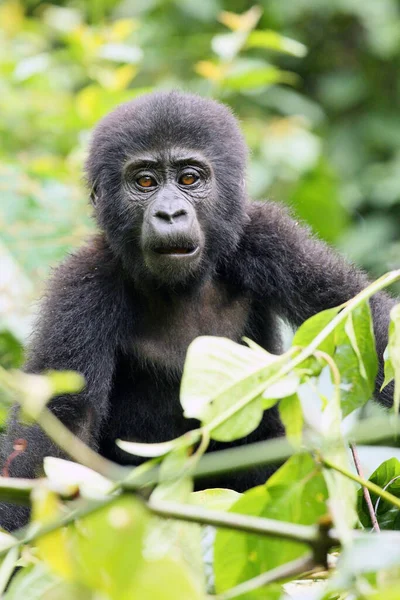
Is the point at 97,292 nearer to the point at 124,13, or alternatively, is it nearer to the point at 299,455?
the point at 299,455

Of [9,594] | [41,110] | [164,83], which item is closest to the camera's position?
[9,594]

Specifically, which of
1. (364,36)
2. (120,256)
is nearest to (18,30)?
(364,36)

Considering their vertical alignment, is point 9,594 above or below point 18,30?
below

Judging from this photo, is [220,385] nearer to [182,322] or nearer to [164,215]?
[164,215]

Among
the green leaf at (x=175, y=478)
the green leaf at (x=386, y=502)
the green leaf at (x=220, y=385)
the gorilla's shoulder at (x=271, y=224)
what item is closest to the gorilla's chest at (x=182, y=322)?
the gorilla's shoulder at (x=271, y=224)

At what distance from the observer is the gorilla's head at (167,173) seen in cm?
305

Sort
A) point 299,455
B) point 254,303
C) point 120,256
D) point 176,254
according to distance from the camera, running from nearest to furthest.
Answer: point 299,455 → point 176,254 → point 120,256 → point 254,303

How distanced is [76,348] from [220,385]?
1430mm

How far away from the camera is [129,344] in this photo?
311cm

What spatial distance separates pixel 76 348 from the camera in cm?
285

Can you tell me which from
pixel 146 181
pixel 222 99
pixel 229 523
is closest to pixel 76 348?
pixel 146 181

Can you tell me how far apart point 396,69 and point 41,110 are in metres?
3.27

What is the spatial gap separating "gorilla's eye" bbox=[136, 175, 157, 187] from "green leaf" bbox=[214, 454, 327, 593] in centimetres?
174

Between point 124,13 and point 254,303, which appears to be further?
point 124,13
